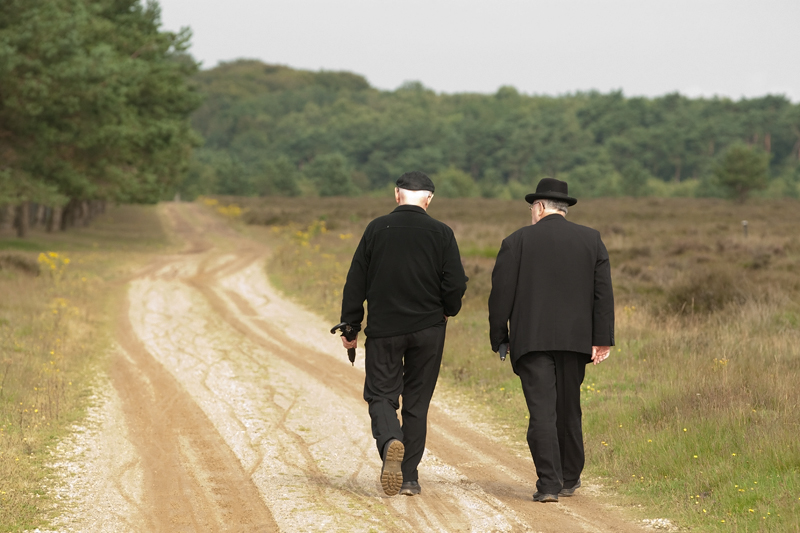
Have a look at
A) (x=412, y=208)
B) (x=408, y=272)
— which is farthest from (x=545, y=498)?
(x=412, y=208)

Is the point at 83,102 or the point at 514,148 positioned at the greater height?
the point at 514,148

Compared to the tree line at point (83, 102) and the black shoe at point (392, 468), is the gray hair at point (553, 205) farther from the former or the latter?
the tree line at point (83, 102)

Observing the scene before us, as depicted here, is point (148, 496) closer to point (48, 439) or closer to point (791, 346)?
point (48, 439)

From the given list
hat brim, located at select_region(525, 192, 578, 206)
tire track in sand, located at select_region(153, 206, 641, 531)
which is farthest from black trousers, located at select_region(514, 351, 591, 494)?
hat brim, located at select_region(525, 192, 578, 206)

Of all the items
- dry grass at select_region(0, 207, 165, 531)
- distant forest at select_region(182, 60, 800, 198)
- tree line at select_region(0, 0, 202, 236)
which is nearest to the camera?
dry grass at select_region(0, 207, 165, 531)

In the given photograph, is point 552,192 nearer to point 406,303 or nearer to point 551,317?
point 551,317

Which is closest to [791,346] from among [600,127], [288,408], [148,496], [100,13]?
[288,408]

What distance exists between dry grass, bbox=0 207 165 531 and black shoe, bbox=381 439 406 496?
2.06 m

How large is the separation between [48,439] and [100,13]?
28.4m

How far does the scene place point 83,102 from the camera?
22875mm

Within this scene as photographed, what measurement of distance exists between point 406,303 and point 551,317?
37.1 inches

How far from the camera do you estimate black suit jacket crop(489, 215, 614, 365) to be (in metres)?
5.07

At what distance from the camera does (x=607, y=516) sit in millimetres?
4934

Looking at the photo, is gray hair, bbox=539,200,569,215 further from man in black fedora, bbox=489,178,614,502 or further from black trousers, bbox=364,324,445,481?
black trousers, bbox=364,324,445,481
